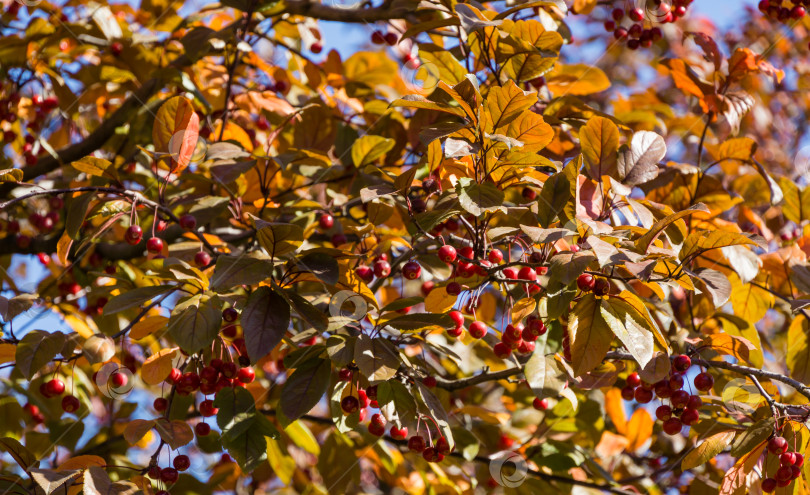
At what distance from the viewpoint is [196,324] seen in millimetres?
1694

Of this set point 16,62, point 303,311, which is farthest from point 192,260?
point 16,62

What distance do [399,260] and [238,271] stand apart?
28.7 inches

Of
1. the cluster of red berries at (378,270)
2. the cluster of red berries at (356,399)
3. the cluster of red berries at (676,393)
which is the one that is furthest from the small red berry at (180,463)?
the cluster of red berries at (676,393)

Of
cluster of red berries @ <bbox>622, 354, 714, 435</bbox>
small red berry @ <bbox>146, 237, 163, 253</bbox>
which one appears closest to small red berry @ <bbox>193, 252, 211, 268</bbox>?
small red berry @ <bbox>146, 237, 163, 253</bbox>

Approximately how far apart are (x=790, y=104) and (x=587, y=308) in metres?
5.76

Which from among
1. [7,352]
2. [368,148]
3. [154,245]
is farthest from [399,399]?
[7,352]

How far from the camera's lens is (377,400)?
190 cm

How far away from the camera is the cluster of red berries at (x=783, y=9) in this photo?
268cm

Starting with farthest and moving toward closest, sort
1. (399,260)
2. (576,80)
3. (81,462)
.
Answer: (576,80), (399,260), (81,462)

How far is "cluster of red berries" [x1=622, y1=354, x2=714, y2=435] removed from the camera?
192 cm

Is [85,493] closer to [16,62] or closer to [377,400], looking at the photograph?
[377,400]

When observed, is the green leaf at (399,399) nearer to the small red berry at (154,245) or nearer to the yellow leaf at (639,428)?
the small red berry at (154,245)

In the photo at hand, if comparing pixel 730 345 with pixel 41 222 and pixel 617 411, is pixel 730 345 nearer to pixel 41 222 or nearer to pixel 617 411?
pixel 617 411

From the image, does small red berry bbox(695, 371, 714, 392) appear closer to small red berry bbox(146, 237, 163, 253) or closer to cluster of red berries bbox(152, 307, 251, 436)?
cluster of red berries bbox(152, 307, 251, 436)
